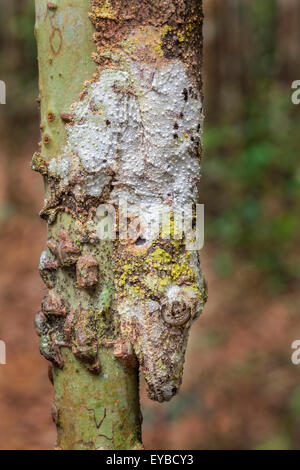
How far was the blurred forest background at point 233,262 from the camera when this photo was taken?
2.70 metres

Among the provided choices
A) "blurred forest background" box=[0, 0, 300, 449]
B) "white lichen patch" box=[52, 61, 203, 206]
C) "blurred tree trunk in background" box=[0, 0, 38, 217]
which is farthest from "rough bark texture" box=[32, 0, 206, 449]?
"blurred tree trunk in background" box=[0, 0, 38, 217]

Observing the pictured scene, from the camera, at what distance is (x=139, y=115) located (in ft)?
3.11

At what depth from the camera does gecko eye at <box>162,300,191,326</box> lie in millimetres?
936

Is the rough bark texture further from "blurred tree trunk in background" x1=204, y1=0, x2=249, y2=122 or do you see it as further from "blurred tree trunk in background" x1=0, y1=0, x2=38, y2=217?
"blurred tree trunk in background" x1=0, y1=0, x2=38, y2=217

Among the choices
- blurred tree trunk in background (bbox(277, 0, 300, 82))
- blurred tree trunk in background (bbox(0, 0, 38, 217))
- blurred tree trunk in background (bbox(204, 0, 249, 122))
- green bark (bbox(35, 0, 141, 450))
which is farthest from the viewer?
blurred tree trunk in background (bbox(0, 0, 38, 217))

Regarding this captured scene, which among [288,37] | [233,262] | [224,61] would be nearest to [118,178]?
[233,262]

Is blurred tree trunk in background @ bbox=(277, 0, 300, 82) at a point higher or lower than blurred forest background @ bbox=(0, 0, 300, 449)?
higher

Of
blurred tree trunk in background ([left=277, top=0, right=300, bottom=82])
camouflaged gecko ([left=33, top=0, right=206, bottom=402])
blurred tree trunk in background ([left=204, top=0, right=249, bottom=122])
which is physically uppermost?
blurred tree trunk in background ([left=277, top=0, right=300, bottom=82])

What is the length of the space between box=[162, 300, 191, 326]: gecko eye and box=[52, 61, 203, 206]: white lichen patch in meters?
0.20

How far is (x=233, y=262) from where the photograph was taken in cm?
387

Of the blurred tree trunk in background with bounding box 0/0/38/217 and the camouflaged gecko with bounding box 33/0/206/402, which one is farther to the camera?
the blurred tree trunk in background with bounding box 0/0/38/217

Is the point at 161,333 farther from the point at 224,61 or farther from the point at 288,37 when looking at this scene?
the point at 288,37

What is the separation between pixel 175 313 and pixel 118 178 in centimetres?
27

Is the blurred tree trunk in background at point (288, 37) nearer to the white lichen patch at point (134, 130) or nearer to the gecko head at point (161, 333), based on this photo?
the white lichen patch at point (134, 130)
